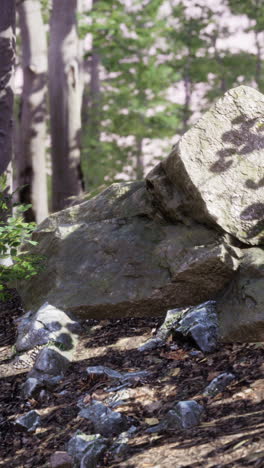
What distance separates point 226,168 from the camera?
5066 millimetres

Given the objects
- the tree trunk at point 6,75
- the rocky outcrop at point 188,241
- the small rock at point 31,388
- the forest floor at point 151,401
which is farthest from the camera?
the tree trunk at point 6,75

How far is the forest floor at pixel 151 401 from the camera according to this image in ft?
9.71

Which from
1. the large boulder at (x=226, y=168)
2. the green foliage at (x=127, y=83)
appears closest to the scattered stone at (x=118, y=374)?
the large boulder at (x=226, y=168)

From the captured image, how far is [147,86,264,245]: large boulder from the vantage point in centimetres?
495

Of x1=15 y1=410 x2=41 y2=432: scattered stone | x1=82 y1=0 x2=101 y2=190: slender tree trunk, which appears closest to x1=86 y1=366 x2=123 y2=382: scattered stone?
x1=15 y1=410 x2=41 y2=432: scattered stone

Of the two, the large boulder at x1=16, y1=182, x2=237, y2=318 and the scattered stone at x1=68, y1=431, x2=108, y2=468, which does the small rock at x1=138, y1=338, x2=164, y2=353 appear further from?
the scattered stone at x1=68, y1=431, x2=108, y2=468

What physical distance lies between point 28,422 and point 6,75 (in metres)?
4.94

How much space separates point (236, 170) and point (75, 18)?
271 inches

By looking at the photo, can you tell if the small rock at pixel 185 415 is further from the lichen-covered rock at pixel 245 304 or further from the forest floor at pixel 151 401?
the lichen-covered rock at pixel 245 304

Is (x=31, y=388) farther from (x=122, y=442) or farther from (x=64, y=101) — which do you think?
(x=64, y=101)

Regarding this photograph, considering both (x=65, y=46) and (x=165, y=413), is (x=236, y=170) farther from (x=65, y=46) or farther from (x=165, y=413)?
(x=65, y=46)

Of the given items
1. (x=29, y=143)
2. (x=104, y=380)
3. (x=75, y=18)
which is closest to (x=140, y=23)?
(x=75, y=18)

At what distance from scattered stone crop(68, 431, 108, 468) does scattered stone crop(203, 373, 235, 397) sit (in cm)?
90

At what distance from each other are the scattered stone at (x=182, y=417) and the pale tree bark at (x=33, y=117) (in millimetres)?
7066
